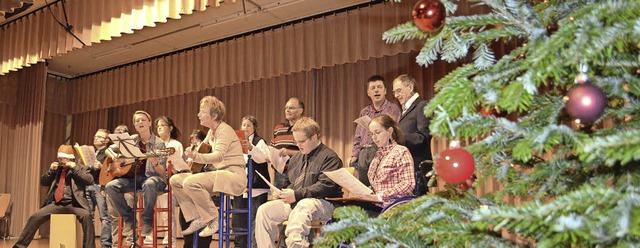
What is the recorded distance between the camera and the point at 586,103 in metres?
0.87

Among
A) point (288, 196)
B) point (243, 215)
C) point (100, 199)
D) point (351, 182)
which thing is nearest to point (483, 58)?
point (351, 182)

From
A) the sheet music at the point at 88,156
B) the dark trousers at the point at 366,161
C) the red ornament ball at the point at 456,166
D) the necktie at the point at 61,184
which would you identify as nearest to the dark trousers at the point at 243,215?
the dark trousers at the point at 366,161

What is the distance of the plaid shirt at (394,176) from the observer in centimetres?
303

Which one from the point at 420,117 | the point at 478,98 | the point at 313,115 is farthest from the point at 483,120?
the point at 313,115

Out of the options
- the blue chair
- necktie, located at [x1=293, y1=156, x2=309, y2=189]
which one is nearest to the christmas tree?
necktie, located at [x1=293, y1=156, x2=309, y2=189]

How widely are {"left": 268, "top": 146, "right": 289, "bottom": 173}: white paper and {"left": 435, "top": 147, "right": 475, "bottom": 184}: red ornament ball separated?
3.45m

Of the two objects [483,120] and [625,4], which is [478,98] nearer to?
[483,120]

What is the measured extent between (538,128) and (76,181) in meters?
5.13

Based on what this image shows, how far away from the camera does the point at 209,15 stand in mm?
6605

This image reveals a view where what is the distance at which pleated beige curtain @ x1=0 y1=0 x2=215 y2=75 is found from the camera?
16.1ft

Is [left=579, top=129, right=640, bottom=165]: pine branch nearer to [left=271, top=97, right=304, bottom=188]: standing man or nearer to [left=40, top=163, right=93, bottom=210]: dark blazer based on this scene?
[left=271, top=97, right=304, bottom=188]: standing man

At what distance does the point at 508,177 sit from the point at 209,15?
228 inches

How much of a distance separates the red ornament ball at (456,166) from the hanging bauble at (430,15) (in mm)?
241

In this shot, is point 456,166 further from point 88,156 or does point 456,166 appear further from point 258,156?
point 88,156
